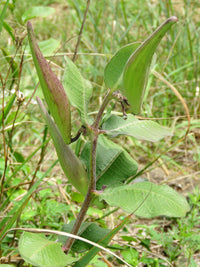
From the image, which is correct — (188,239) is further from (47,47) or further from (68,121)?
(47,47)

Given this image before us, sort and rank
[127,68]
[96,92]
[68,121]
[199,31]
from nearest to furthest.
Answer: [127,68] → [68,121] → [96,92] → [199,31]

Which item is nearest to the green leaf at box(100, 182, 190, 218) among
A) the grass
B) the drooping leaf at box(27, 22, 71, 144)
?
the drooping leaf at box(27, 22, 71, 144)

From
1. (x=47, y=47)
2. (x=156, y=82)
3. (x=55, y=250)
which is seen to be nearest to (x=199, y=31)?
(x=156, y=82)

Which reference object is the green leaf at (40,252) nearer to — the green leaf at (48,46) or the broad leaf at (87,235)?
the broad leaf at (87,235)

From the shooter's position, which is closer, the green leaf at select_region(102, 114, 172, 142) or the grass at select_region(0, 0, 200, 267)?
the green leaf at select_region(102, 114, 172, 142)

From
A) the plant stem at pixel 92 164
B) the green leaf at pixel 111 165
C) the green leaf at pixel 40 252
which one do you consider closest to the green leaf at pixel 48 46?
the green leaf at pixel 111 165

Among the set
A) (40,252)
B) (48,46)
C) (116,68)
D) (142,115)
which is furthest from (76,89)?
(142,115)

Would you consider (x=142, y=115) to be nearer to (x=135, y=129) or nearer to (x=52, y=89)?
(x=135, y=129)

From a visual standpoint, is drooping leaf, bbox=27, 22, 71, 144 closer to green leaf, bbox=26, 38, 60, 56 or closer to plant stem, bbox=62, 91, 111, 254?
plant stem, bbox=62, 91, 111, 254
